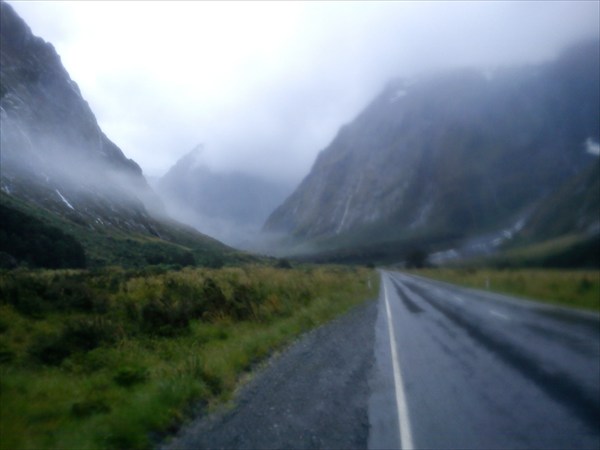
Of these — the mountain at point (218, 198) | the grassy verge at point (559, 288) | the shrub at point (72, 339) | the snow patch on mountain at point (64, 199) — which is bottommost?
the shrub at point (72, 339)

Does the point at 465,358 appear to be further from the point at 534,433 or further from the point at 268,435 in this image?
the point at 268,435

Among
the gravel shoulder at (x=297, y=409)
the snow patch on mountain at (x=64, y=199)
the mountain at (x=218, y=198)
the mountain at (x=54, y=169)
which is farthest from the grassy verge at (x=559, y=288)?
the snow patch on mountain at (x=64, y=199)

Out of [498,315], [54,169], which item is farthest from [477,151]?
[54,169]

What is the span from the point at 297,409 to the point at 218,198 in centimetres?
1715

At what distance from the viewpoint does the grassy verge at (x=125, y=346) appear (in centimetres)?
622

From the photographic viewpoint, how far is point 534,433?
6.17m

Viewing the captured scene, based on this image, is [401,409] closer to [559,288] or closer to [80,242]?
[80,242]

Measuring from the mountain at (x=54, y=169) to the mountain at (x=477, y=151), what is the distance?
356 inches

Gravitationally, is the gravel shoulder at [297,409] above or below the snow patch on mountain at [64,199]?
below

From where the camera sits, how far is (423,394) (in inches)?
322

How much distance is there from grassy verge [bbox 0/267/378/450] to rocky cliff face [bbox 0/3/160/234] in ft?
7.47

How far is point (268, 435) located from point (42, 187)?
15.4 metres

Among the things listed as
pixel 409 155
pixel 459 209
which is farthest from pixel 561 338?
pixel 409 155

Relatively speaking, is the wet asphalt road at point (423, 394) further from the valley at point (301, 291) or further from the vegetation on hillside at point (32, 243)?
the vegetation on hillside at point (32, 243)
